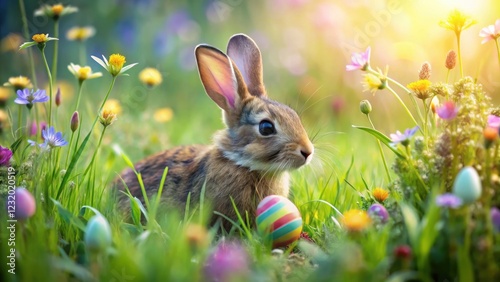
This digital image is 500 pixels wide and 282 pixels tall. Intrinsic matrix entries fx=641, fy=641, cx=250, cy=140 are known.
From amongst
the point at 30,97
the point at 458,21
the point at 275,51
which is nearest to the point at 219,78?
the point at 30,97

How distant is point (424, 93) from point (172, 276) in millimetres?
1684

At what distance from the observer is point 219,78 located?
4238 mm

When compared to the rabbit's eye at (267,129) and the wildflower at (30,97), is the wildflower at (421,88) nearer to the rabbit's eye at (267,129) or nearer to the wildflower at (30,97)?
the rabbit's eye at (267,129)

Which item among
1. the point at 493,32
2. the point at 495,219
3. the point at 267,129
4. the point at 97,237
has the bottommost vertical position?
the point at 97,237

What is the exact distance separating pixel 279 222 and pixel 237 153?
2.66 ft

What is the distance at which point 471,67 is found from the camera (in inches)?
266

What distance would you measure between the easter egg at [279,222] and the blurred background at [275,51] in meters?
1.89

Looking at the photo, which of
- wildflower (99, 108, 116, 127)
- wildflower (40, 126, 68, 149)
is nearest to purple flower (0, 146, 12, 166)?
wildflower (40, 126, 68, 149)

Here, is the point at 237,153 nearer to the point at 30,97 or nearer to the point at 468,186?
the point at 30,97

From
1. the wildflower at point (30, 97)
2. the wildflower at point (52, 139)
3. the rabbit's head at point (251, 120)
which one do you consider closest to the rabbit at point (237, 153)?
the rabbit's head at point (251, 120)

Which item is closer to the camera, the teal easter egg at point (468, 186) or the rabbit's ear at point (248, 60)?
the teal easter egg at point (468, 186)

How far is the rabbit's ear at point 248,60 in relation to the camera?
14.7ft

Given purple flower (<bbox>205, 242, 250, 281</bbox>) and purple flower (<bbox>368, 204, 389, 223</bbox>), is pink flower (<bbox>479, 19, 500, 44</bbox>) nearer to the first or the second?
purple flower (<bbox>368, 204, 389, 223</bbox>)

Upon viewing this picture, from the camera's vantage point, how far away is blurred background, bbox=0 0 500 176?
6.31 metres
